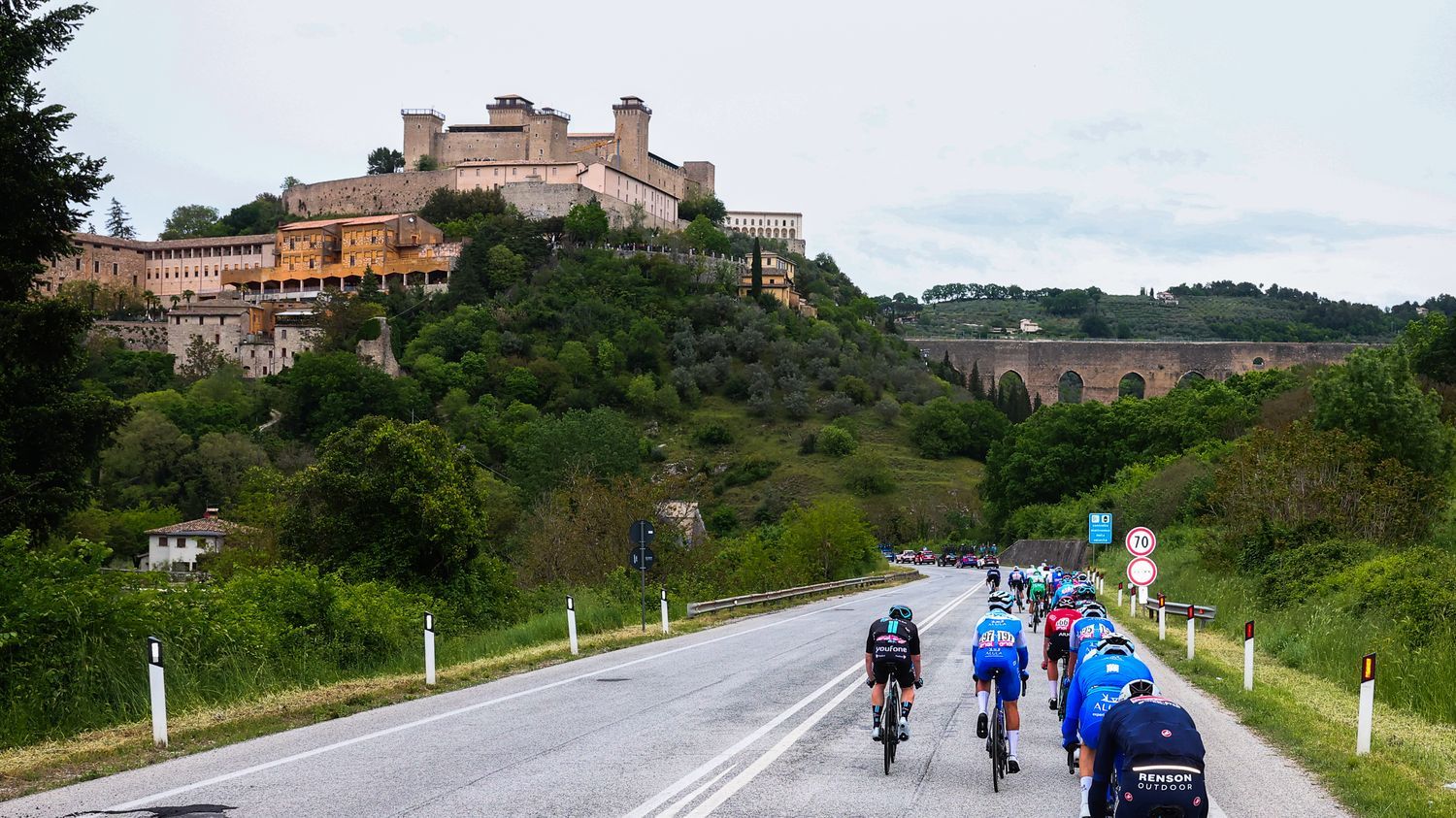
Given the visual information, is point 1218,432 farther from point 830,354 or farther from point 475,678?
point 475,678

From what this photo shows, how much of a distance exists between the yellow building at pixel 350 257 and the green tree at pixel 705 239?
29037 mm

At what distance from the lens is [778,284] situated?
159 meters

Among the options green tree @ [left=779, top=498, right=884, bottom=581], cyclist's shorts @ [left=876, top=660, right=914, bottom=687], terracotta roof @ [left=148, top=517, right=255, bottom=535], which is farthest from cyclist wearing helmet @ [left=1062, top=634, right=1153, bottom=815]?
terracotta roof @ [left=148, top=517, right=255, bottom=535]

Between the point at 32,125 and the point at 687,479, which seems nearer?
the point at 32,125

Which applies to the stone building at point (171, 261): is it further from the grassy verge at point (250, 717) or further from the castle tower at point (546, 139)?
the grassy verge at point (250, 717)

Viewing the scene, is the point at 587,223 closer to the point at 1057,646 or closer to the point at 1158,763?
the point at 1057,646

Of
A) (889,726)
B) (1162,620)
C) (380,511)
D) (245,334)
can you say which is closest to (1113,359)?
(245,334)

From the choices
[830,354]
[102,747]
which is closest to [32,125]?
[102,747]

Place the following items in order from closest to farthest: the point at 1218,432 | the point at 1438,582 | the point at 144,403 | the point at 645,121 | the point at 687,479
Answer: the point at 1438,582 < the point at 687,479 < the point at 1218,432 < the point at 144,403 < the point at 645,121

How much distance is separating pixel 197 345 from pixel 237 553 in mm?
98543

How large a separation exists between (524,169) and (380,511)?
12921 centimetres

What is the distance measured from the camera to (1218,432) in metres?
82.5

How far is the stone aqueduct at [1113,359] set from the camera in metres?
156

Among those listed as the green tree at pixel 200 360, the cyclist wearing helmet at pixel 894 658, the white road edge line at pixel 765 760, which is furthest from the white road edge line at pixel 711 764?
the green tree at pixel 200 360
